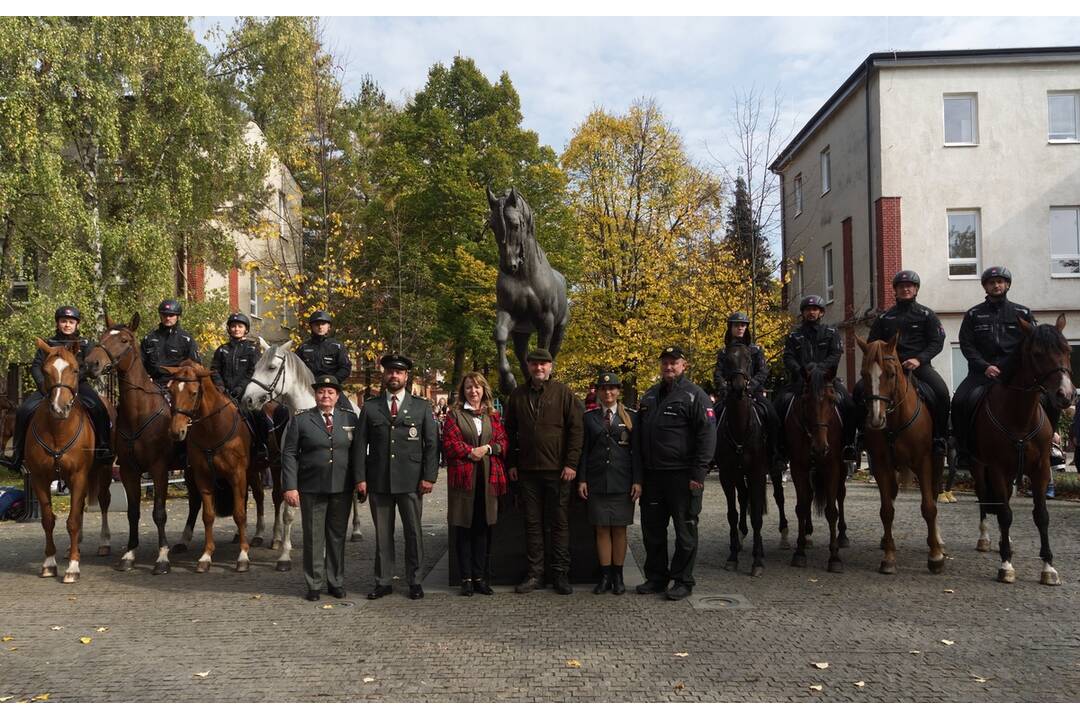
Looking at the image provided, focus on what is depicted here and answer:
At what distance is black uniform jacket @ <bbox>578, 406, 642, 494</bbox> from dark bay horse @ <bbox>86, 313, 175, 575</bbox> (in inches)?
183

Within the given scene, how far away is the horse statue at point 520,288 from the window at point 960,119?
68.0 feet

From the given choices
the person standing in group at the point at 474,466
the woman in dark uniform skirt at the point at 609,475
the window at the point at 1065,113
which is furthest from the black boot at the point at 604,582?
the window at the point at 1065,113

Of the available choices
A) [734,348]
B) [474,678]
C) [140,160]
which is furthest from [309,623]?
[140,160]

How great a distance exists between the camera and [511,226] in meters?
9.11

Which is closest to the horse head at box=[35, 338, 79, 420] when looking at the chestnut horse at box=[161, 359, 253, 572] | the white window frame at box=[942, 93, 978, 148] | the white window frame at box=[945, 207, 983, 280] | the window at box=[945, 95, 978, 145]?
the chestnut horse at box=[161, 359, 253, 572]

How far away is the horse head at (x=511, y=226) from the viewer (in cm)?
909

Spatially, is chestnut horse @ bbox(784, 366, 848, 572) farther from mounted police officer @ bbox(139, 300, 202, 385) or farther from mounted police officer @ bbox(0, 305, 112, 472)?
mounted police officer @ bbox(0, 305, 112, 472)

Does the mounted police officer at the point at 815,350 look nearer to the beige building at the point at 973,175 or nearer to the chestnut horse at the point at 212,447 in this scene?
the chestnut horse at the point at 212,447

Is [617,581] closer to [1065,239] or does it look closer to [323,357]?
[323,357]

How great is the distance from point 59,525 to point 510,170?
842 inches

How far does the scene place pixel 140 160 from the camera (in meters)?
23.3

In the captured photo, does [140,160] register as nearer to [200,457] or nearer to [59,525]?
[59,525]

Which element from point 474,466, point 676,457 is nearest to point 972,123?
point 676,457

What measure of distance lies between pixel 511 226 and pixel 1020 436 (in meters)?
5.51
